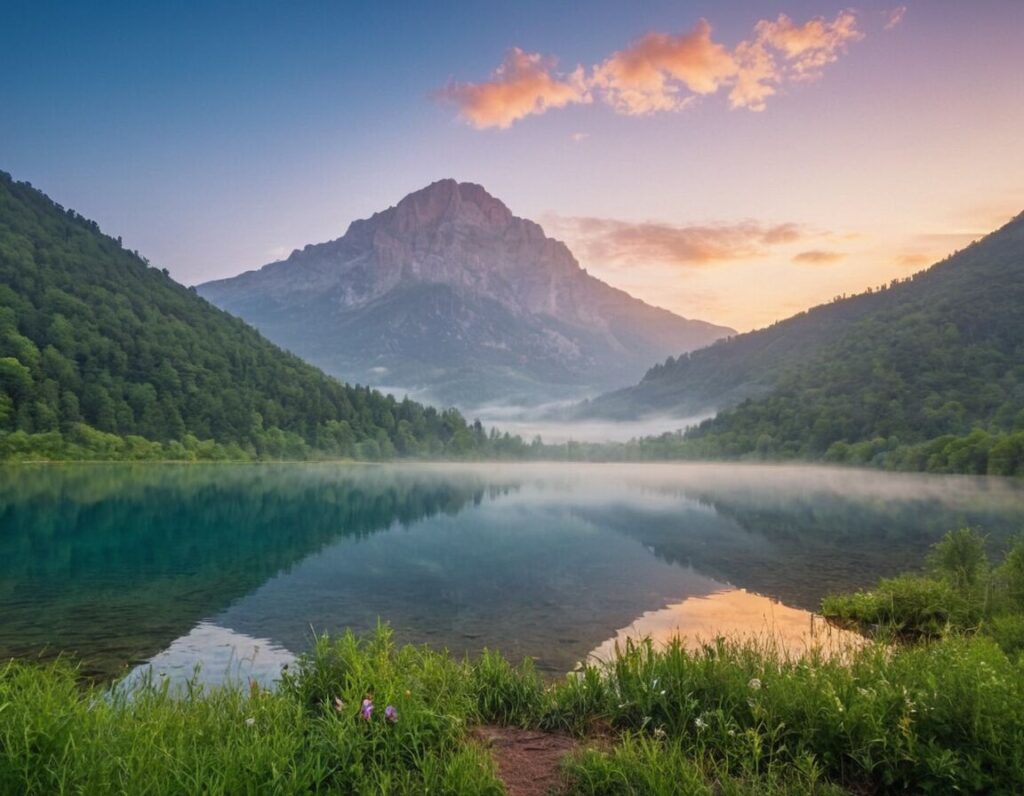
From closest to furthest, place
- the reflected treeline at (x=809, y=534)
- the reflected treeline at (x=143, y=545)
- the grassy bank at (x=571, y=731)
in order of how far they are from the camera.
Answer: the grassy bank at (x=571, y=731) → the reflected treeline at (x=143, y=545) → the reflected treeline at (x=809, y=534)

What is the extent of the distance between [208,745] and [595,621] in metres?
19.5

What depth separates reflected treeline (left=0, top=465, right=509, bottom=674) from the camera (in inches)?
842

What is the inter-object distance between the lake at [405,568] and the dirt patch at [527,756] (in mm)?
6802

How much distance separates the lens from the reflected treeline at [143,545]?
21.4 m

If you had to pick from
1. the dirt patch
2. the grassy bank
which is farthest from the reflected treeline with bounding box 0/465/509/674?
the dirt patch

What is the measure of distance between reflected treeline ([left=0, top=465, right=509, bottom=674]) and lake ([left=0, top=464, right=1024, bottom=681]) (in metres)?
0.16

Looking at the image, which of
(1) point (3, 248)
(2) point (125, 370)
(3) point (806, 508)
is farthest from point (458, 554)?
(1) point (3, 248)

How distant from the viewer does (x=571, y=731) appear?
9.25 m

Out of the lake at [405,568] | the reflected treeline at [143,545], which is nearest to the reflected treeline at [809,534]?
the lake at [405,568]

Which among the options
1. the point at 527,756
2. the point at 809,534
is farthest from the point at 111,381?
the point at 527,756

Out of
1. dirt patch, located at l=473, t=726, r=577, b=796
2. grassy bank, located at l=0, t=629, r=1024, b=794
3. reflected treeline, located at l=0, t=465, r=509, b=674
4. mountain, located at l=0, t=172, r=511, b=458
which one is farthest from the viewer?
mountain, located at l=0, t=172, r=511, b=458

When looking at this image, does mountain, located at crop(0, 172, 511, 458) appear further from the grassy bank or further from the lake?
the grassy bank

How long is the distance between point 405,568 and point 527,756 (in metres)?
29.1

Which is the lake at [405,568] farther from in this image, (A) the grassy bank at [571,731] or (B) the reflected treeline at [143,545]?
(A) the grassy bank at [571,731]
